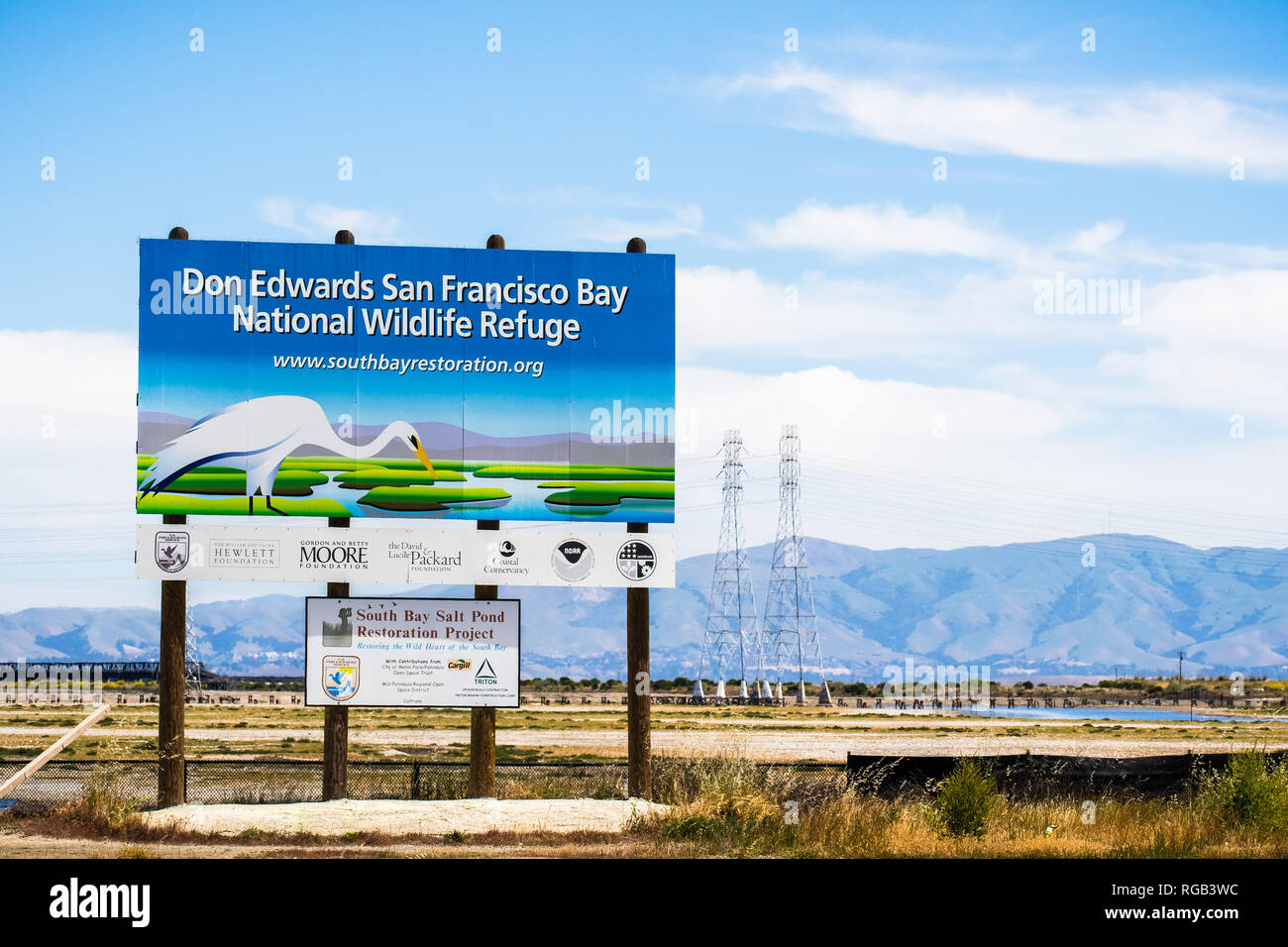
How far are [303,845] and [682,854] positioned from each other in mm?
5206

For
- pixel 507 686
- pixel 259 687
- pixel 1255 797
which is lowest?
pixel 259 687

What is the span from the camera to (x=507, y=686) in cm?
2136

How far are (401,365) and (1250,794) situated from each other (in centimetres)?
1437

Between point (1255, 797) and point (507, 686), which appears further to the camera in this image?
point (507, 686)

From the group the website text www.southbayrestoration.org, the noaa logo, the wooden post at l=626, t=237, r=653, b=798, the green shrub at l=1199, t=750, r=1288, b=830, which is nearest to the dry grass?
the green shrub at l=1199, t=750, r=1288, b=830

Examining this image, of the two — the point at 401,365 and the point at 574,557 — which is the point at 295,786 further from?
the point at 401,365

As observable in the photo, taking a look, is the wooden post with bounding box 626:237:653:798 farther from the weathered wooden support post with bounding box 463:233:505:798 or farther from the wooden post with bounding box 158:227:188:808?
the wooden post with bounding box 158:227:188:808

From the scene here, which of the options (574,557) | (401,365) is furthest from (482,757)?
(401,365)

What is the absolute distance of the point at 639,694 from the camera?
21.1 meters

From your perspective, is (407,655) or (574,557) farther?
(574,557)

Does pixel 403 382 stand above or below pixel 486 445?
above
